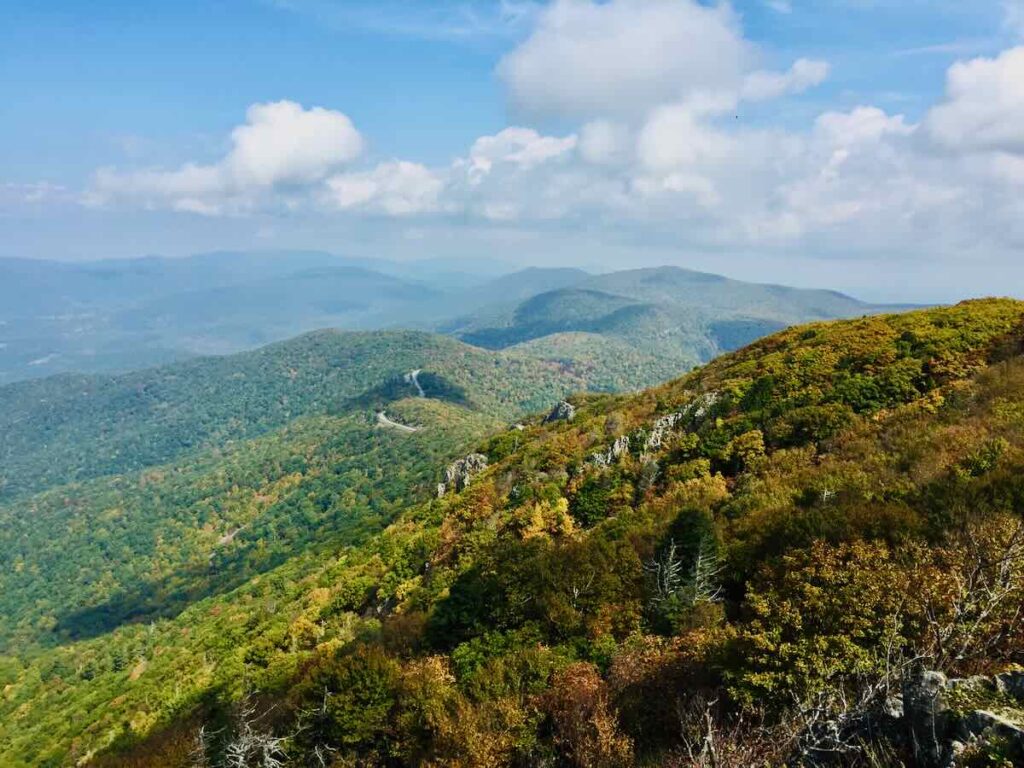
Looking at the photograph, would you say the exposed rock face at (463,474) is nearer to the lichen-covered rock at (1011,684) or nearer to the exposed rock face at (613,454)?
the exposed rock face at (613,454)

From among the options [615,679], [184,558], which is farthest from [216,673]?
[184,558]

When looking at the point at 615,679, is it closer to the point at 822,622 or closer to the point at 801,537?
the point at 822,622

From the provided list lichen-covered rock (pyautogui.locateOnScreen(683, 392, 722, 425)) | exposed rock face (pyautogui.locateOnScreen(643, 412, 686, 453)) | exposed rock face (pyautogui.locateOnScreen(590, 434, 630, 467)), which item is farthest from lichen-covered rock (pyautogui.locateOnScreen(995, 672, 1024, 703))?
exposed rock face (pyautogui.locateOnScreen(590, 434, 630, 467))

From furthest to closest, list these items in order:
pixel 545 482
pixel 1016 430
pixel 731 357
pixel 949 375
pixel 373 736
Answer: pixel 731 357, pixel 545 482, pixel 949 375, pixel 1016 430, pixel 373 736

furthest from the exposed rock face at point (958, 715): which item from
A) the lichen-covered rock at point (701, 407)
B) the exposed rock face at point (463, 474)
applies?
the exposed rock face at point (463, 474)

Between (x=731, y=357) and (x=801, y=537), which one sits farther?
(x=731, y=357)

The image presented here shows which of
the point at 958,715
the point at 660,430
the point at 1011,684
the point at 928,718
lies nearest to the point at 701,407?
the point at 660,430
